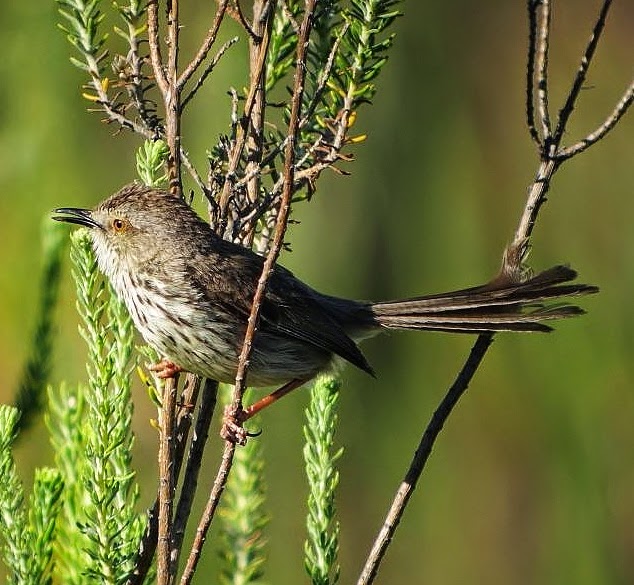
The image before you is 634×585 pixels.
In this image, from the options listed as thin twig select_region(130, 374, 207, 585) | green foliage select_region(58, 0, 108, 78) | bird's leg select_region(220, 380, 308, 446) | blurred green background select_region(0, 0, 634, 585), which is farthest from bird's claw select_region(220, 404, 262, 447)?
blurred green background select_region(0, 0, 634, 585)

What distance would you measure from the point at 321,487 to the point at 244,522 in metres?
0.46

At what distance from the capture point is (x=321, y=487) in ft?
8.67

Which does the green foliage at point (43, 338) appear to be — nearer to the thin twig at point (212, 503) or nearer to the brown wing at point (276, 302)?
the brown wing at point (276, 302)

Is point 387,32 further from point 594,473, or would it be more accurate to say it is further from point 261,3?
point 261,3

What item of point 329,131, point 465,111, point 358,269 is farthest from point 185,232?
point 465,111

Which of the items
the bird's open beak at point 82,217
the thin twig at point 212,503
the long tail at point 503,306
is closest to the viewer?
the thin twig at point 212,503

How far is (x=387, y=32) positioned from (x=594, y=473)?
2.73 meters

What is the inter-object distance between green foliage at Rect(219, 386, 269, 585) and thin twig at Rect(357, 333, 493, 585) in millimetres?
563

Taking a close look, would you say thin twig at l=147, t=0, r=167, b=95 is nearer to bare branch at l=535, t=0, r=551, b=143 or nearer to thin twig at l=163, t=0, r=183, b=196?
thin twig at l=163, t=0, r=183, b=196

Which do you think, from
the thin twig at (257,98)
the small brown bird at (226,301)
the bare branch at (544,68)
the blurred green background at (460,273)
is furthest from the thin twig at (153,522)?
the blurred green background at (460,273)

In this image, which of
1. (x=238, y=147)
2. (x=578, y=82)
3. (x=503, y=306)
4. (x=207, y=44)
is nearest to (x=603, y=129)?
(x=578, y=82)

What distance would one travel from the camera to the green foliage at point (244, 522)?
2.92 m

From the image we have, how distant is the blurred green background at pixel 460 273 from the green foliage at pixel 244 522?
2212 millimetres

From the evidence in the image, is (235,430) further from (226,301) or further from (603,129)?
(603,129)
